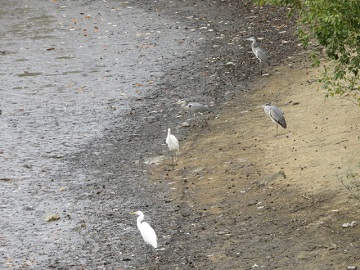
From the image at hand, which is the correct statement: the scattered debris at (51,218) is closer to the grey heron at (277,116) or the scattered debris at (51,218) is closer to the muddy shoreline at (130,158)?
the muddy shoreline at (130,158)

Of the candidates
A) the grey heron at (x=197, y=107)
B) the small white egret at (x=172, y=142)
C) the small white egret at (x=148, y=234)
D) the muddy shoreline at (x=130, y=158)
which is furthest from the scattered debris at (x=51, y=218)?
the grey heron at (x=197, y=107)

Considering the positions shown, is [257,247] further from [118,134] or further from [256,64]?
[256,64]

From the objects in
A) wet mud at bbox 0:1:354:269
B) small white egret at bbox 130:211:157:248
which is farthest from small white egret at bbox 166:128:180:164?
small white egret at bbox 130:211:157:248

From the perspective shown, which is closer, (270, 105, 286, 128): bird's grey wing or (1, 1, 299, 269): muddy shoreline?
(1, 1, 299, 269): muddy shoreline

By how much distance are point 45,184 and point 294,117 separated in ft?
13.8

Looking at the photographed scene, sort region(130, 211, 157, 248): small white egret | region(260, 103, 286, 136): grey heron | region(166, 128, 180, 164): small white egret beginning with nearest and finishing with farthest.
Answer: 1. region(130, 211, 157, 248): small white egret
2. region(166, 128, 180, 164): small white egret
3. region(260, 103, 286, 136): grey heron

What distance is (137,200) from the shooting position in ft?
37.2

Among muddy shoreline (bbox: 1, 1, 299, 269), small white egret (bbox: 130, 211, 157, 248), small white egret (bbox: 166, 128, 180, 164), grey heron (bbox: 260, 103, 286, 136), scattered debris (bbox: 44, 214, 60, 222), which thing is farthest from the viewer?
A: grey heron (bbox: 260, 103, 286, 136)

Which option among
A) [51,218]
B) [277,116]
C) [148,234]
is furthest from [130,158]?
[148,234]

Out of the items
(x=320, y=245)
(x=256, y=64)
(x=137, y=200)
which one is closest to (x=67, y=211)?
(x=137, y=200)

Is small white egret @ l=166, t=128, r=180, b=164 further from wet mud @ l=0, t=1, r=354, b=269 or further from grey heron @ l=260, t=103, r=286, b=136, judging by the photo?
grey heron @ l=260, t=103, r=286, b=136

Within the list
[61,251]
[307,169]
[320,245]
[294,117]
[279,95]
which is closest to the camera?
[320,245]

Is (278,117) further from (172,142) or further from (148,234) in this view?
(148,234)

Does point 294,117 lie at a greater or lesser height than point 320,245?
lesser
